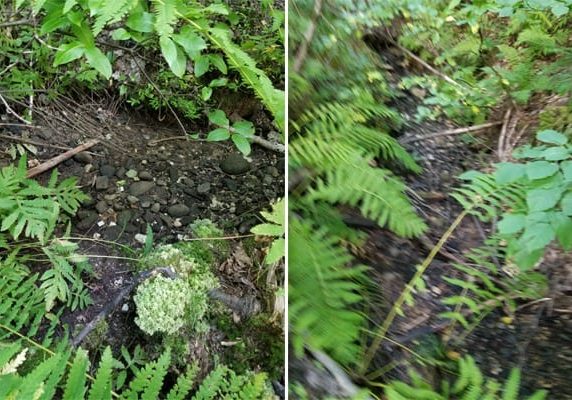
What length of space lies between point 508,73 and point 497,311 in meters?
0.19

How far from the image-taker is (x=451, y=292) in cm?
34

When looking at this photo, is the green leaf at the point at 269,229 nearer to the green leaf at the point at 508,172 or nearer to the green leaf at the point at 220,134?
the green leaf at the point at 220,134

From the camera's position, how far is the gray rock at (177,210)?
4.38 feet

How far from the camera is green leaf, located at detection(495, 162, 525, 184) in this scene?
1.20 ft

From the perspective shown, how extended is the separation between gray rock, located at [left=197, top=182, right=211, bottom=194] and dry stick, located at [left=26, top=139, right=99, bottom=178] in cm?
30

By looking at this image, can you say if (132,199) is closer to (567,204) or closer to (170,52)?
(170,52)

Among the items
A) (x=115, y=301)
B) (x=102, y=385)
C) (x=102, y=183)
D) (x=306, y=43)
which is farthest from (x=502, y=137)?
(x=102, y=183)

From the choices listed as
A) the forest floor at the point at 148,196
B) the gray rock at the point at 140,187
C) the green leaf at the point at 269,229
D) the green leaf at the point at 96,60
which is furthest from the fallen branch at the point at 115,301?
the green leaf at the point at 96,60

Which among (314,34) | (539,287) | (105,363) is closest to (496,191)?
(539,287)

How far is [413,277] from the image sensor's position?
34 cm

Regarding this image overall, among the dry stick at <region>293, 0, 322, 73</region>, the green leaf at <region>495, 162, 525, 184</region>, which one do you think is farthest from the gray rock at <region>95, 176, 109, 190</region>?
the green leaf at <region>495, 162, 525, 184</region>

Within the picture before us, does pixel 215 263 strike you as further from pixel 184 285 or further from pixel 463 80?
pixel 463 80

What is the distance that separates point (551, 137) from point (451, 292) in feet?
0.41

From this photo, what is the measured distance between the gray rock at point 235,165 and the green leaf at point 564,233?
1.09 m
